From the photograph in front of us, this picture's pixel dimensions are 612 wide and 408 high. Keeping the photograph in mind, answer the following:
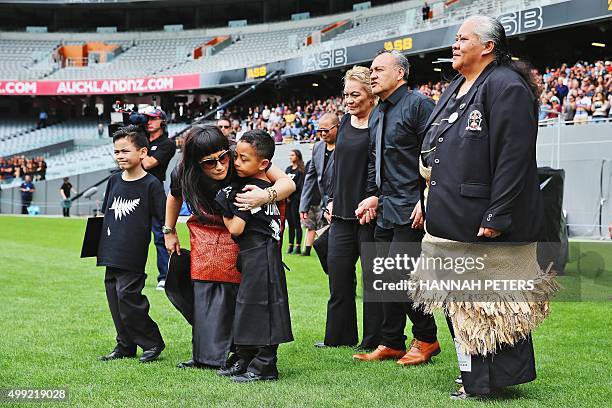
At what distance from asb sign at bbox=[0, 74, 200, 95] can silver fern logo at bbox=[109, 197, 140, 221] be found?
39.4m

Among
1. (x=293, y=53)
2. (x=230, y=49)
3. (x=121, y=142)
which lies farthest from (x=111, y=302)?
(x=230, y=49)

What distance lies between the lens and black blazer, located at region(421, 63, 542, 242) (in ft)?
12.8

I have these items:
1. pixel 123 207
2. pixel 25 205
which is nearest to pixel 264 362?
pixel 123 207

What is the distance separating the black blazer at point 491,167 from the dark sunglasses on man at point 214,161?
1.39 m

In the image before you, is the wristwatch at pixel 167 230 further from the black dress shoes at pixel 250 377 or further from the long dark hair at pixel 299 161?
the long dark hair at pixel 299 161

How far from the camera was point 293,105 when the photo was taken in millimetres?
38656

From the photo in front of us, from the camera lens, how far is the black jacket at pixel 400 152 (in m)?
5.15

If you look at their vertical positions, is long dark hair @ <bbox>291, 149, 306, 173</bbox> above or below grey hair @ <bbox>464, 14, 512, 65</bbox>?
below

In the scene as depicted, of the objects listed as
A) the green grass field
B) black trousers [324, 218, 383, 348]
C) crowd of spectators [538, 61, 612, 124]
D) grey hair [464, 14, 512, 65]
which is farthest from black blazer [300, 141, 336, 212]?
crowd of spectators [538, 61, 612, 124]

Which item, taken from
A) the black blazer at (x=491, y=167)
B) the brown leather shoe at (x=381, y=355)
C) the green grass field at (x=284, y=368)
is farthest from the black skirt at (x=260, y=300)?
the black blazer at (x=491, y=167)

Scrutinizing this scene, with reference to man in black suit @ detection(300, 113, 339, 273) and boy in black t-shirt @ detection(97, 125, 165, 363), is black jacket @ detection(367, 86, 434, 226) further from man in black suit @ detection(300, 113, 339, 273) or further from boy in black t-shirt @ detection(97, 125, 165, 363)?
boy in black t-shirt @ detection(97, 125, 165, 363)

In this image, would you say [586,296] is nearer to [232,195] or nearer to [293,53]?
[232,195]

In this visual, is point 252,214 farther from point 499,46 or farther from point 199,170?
point 499,46

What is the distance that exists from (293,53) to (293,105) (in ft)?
12.4
